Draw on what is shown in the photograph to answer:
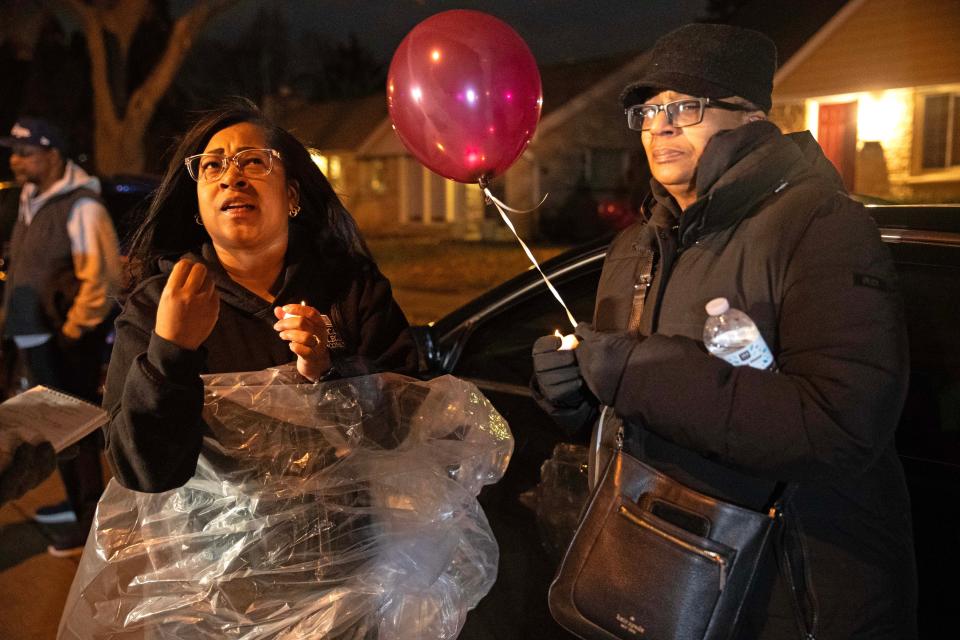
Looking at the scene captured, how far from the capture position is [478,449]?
6.71ft

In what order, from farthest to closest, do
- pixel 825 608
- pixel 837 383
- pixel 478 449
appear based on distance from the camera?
pixel 478 449 → pixel 825 608 → pixel 837 383

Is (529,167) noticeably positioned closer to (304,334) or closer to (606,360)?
(304,334)

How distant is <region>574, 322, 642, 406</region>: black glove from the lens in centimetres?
156

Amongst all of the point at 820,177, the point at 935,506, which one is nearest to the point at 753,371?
the point at 820,177

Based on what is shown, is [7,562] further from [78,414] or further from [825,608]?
[825,608]

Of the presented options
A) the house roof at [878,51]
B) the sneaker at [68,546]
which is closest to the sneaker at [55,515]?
the sneaker at [68,546]

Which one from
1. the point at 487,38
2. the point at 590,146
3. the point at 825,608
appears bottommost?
the point at 825,608

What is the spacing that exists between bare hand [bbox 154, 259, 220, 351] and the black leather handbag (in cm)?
80

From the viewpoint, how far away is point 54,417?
194cm

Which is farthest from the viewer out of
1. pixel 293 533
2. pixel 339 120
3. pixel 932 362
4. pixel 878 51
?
pixel 339 120

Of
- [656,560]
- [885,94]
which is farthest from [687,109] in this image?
[885,94]

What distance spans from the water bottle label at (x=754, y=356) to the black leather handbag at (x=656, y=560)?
0.76 feet

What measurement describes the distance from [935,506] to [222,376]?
1.54 m

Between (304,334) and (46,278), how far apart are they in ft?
10.1
